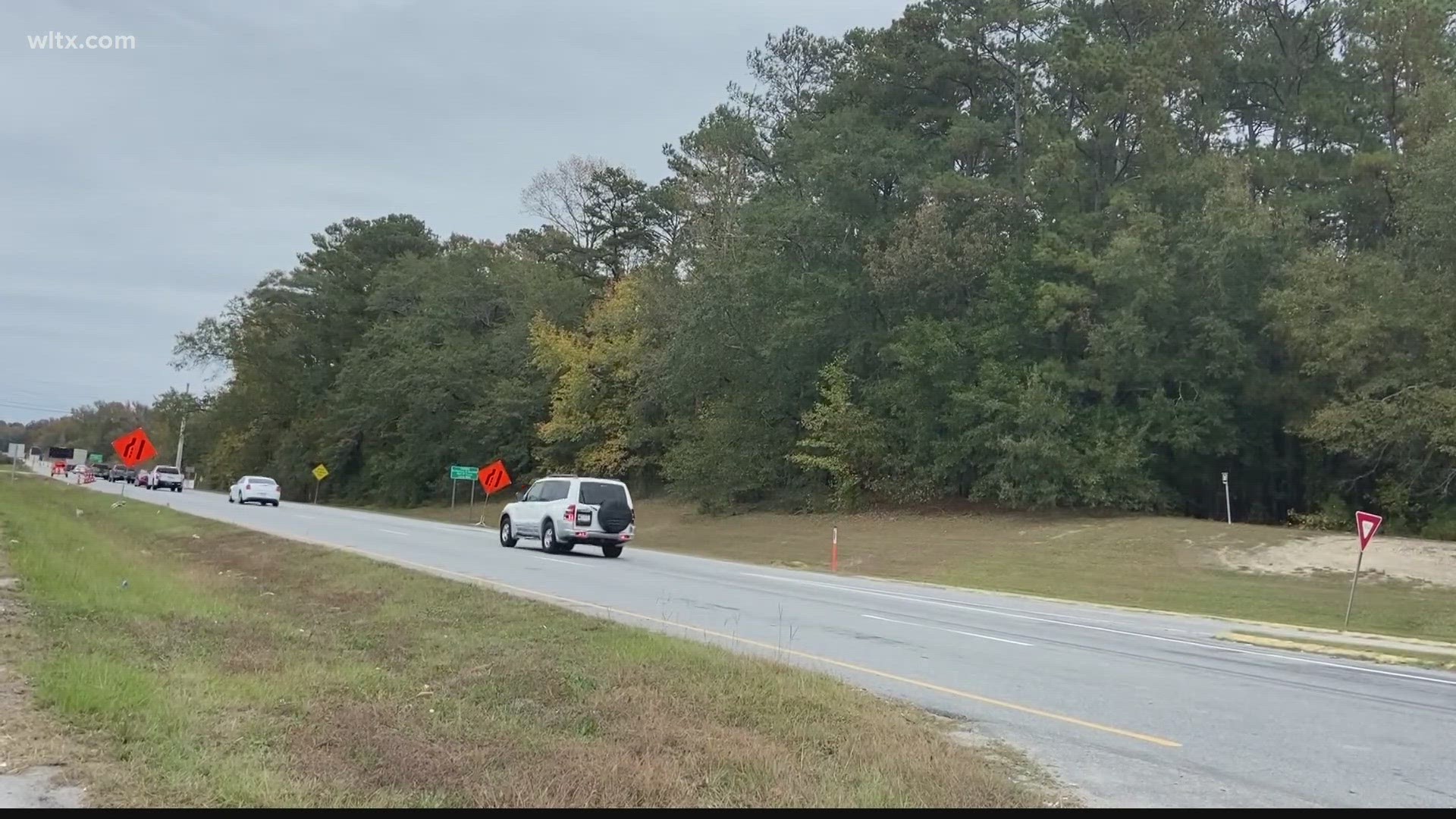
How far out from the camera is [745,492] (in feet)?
159

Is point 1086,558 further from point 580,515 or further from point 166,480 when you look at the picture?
point 166,480

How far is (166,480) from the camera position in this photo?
2596 inches

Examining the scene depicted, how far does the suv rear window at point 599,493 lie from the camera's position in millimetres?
25556

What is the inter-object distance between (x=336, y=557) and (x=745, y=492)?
2958 centimetres

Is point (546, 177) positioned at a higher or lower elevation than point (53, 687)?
higher

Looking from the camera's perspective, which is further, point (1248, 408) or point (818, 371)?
point (818, 371)

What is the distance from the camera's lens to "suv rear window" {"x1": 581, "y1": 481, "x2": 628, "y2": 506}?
2556 cm

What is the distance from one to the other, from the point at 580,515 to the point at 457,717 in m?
18.4

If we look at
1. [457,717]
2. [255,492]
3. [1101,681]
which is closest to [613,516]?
[1101,681]

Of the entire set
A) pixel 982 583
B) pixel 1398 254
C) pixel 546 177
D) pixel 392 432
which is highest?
pixel 546 177

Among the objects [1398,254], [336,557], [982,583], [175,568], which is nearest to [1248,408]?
[1398,254]

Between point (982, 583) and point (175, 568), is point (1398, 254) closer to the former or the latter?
point (982, 583)

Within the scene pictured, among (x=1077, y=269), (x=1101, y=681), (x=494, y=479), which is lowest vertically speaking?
(x=1101, y=681)

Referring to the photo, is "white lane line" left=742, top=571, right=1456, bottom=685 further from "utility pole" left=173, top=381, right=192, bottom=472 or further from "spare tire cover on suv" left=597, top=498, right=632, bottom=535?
"utility pole" left=173, top=381, right=192, bottom=472
